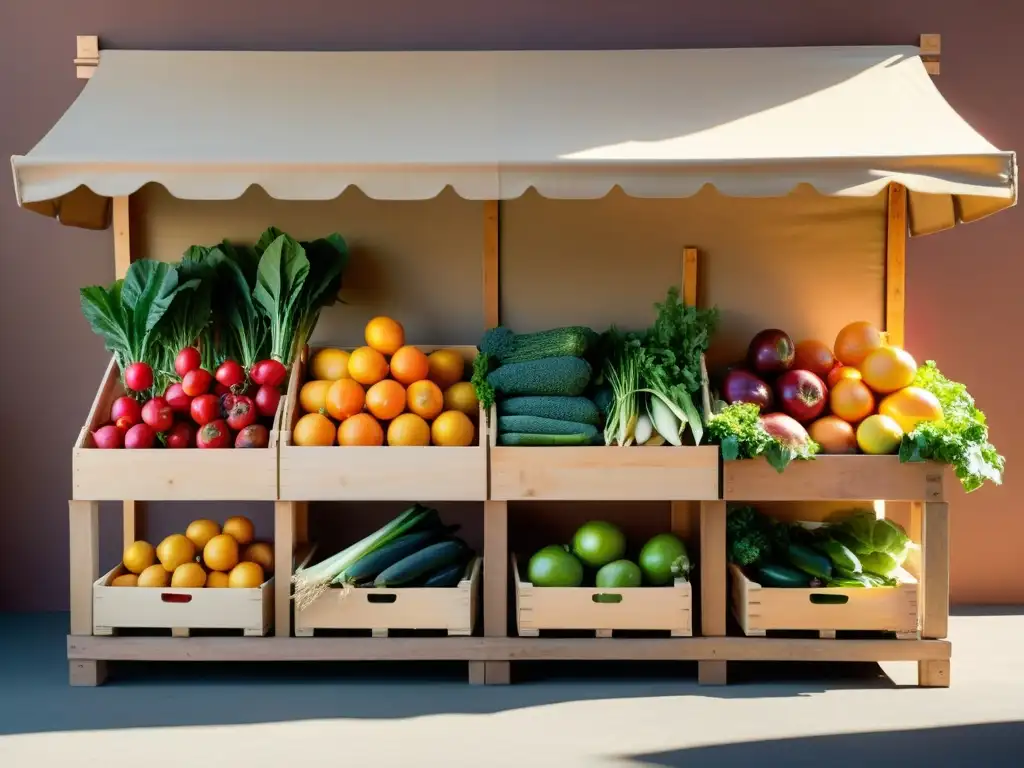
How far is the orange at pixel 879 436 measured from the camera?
3994 mm

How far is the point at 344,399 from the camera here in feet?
13.5

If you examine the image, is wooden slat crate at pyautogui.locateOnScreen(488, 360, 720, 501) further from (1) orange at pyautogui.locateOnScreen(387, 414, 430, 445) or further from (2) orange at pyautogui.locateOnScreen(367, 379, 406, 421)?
(2) orange at pyautogui.locateOnScreen(367, 379, 406, 421)

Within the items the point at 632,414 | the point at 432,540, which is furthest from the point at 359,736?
the point at 632,414

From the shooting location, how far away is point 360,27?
16.0 ft

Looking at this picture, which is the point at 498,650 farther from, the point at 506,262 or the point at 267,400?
the point at 506,262

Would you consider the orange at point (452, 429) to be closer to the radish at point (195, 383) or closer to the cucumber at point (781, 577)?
the radish at point (195, 383)

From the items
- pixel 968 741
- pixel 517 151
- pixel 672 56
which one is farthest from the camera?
pixel 672 56

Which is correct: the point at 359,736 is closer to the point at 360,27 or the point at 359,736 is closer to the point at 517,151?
the point at 517,151

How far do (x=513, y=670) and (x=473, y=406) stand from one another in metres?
1.10

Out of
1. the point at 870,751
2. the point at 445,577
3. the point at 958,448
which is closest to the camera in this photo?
the point at 870,751

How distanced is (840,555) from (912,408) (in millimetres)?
655

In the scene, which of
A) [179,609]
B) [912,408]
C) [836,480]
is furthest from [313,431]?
[912,408]

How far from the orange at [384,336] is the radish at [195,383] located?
Result: 698mm

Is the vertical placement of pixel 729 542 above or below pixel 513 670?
above
